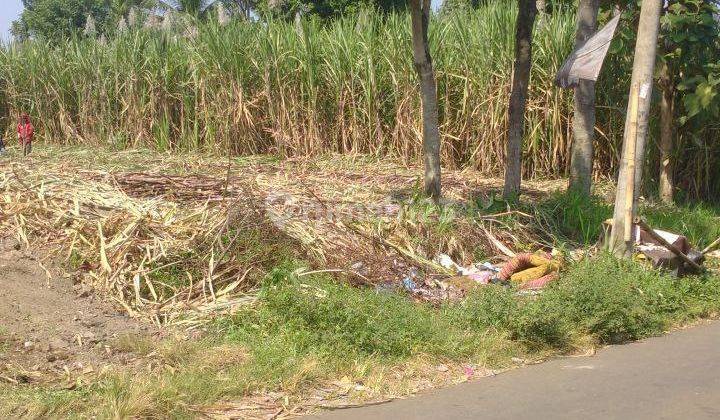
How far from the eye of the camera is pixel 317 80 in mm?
13102

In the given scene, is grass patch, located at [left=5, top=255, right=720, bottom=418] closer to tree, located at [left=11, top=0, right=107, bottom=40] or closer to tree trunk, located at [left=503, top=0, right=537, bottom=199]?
tree trunk, located at [left=503, top=0, right=537, bottom=199]

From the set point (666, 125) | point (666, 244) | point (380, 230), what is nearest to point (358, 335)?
point (380, 230)

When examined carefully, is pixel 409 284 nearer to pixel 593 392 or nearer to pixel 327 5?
pixel 593 392

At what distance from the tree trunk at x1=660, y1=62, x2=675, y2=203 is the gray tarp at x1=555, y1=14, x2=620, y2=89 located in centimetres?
376

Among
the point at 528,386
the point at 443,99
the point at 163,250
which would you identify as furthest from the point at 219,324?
the point at 443,99

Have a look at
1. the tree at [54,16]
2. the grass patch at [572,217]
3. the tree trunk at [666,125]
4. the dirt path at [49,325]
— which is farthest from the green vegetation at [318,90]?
the tree at [54,16]

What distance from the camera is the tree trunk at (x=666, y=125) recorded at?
11203 millimetres

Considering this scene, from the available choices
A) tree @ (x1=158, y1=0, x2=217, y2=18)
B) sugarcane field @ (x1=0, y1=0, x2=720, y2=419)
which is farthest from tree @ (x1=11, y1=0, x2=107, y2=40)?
sugarcane field @ (x1=0, y1=0, x2=720, y2=419)

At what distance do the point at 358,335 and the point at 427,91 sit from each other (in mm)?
3729

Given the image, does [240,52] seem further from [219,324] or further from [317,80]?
[219,324]

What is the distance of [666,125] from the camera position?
1124cm

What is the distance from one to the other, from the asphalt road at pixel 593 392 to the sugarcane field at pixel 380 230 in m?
0.03

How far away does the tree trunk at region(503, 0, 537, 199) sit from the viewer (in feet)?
29.7

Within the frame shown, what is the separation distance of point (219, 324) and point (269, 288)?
1.69 ft
